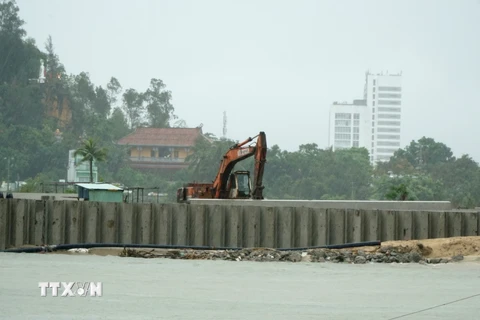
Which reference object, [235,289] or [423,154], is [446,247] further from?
[423,154]

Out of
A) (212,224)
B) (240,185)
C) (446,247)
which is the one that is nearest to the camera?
(446,247)

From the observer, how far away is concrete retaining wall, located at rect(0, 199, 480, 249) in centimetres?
2814

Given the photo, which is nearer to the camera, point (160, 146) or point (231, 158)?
point (231, 158)

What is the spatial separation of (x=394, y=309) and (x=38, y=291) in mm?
5593

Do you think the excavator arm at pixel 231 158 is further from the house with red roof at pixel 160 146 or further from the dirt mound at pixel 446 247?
the house with red roof at pixel 160 146

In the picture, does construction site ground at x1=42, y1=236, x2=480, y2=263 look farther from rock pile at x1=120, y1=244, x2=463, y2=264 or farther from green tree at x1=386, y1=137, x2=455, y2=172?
green tree at x1=386, y1=137, x2=455, y2=172

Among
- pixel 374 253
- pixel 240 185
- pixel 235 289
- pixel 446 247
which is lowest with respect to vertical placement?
pixel 235 289

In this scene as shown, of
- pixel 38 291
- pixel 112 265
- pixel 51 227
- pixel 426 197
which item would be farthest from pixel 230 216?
pixel 426 197

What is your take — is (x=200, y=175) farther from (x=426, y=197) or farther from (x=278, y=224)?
(x=278, y=224)

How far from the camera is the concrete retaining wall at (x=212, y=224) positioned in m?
28.1

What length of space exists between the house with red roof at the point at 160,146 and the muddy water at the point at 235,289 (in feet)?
477

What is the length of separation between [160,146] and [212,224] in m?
144

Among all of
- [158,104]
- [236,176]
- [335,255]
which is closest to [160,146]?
[158,104]

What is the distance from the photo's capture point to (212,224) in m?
29.0
